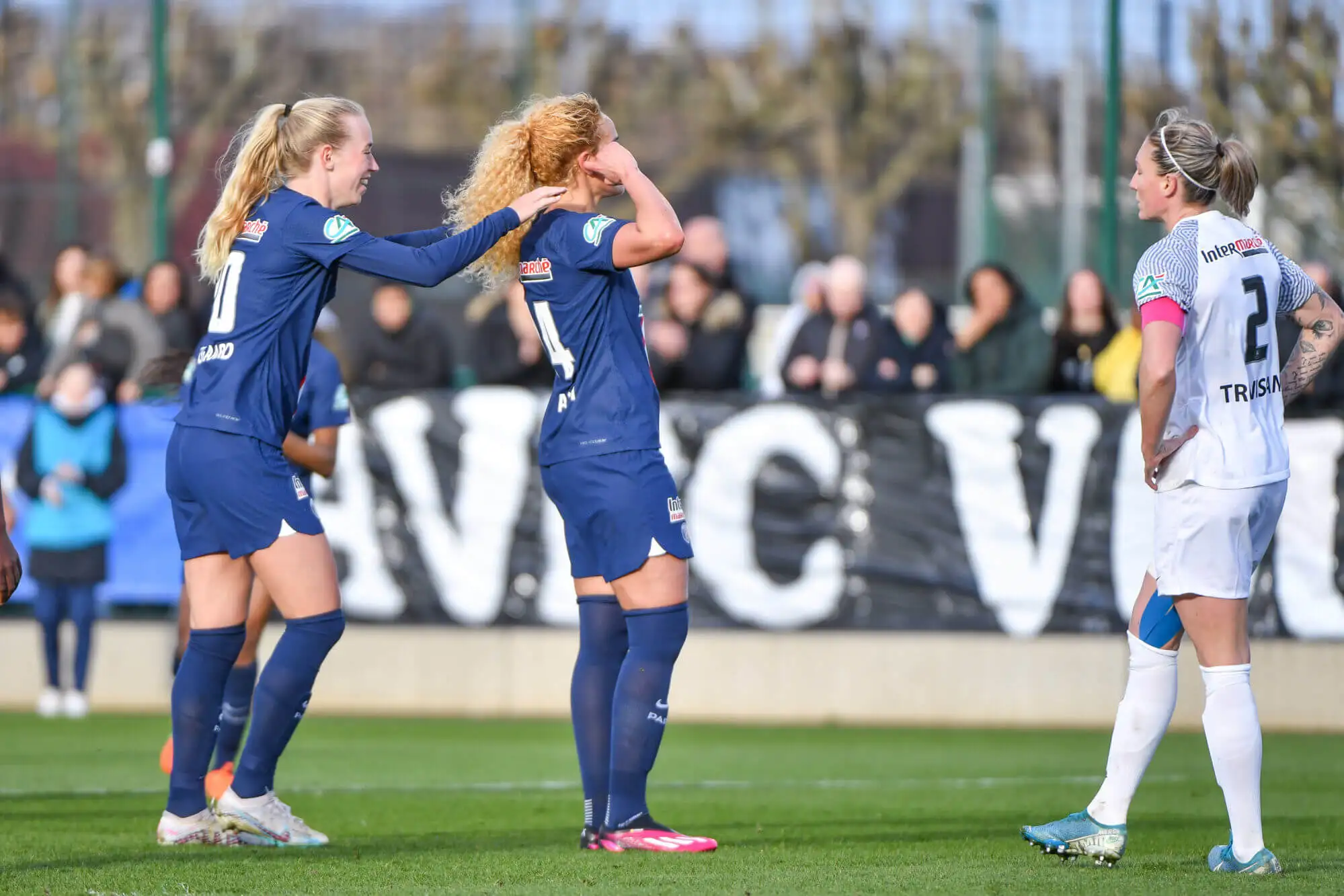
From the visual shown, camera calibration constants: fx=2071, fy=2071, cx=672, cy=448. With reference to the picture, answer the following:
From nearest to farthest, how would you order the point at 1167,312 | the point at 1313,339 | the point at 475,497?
the point at 1167,312 → the point at 1313,339 → the point at 475,497

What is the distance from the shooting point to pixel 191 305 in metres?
13.3

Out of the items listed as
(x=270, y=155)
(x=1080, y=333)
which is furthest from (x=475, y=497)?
(x=270, y=155)


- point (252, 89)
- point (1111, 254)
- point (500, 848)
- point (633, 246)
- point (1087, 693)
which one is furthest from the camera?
point (252, 89)

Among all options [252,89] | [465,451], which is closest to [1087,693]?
[465,451]

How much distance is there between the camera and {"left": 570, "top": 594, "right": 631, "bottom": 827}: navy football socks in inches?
258

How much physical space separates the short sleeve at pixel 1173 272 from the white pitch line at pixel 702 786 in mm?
3539

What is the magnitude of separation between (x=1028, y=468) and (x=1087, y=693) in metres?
1.31

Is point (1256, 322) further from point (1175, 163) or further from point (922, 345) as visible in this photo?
point (922, 345)

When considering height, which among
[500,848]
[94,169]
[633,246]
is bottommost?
[500,848]

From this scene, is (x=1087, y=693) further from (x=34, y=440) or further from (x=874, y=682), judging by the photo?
(x=34, y=440)

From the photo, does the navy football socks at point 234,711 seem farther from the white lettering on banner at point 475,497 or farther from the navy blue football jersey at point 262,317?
the white lettering on banner at point 475,497

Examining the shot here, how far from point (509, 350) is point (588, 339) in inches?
252

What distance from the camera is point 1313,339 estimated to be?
20.5ft

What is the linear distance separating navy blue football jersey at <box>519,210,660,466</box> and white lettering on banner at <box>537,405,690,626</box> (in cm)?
565
